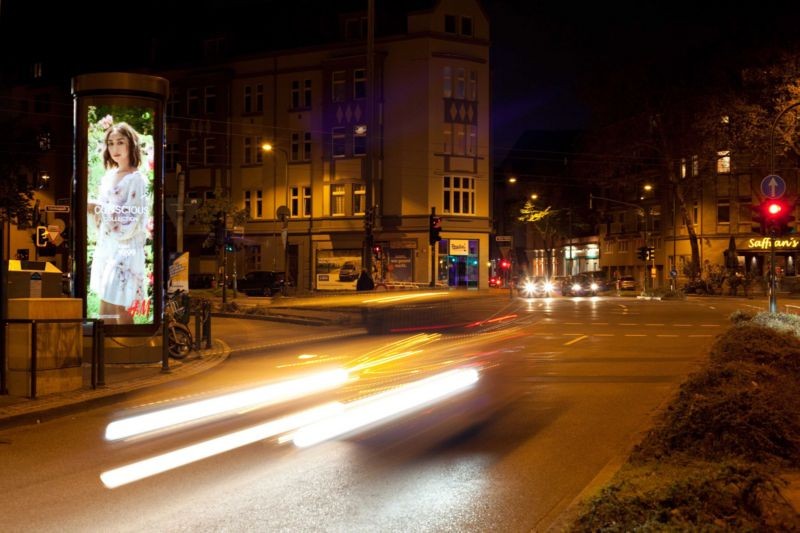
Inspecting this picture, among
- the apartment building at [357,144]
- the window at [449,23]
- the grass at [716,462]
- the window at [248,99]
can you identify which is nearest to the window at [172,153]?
the apartment building at [357,144]

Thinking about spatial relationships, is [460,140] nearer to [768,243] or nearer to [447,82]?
[447,82]

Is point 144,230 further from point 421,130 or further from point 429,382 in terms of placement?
point 421,130

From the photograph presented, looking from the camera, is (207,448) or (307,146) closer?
(207,448)

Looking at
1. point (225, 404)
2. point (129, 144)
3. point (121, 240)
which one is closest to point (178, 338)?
point (121, 240)

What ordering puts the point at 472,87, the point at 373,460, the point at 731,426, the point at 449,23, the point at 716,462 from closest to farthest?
the point at 716,462, the point at 731,426, the point at 373,460, the point at 449,23, the point at 472,87

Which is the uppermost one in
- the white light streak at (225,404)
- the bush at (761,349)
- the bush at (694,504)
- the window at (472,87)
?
the window at (472,87)

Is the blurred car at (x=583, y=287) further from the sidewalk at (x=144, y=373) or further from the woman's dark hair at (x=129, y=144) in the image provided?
the woman's dark hair at (x=129, y=144)

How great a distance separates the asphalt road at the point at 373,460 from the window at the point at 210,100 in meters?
44.9

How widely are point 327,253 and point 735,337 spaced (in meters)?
41.2

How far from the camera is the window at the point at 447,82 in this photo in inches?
1955

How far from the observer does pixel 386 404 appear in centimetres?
1078

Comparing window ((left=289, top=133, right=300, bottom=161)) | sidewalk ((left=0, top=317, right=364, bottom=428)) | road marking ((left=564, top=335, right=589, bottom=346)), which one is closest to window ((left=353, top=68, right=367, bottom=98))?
window ((left=289, top=133, right=300, bottom=161))

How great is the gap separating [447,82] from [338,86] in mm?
7505

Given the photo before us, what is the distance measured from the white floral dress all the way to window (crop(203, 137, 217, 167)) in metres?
44.1
